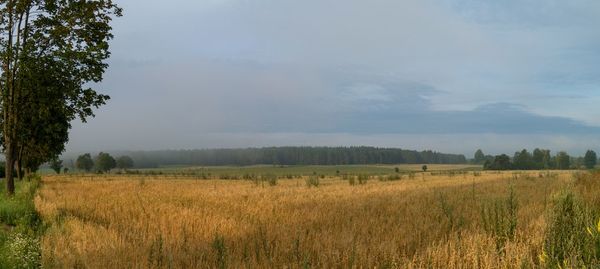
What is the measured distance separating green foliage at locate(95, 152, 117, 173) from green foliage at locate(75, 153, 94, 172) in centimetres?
803

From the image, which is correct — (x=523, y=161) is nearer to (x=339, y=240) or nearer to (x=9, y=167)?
(x=9, y=167)

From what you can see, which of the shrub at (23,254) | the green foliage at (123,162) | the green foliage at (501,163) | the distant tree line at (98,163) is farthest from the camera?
the green foliage at (123,162)

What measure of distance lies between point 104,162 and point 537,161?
13576cm

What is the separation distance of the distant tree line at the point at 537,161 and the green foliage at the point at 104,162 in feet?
360

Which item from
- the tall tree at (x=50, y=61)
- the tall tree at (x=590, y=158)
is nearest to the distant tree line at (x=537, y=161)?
the tall tree at (x=590, y=158)

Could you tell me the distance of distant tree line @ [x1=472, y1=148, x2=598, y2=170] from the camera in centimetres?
12419

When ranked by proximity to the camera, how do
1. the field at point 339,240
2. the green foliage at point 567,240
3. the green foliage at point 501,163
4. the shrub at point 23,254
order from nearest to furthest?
the green foliage at point 567,240 < the field at point 339,240 < the shrub at point 23,254 < the green foliage at point 501,163

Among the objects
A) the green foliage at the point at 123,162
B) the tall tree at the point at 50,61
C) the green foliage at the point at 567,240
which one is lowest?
the green foliage at the point at 123,162

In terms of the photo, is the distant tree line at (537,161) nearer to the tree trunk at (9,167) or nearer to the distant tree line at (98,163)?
the distant tree line at (98,163)

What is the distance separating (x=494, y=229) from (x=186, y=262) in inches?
189

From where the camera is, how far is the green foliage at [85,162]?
14402 cm

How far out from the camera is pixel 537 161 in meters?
148

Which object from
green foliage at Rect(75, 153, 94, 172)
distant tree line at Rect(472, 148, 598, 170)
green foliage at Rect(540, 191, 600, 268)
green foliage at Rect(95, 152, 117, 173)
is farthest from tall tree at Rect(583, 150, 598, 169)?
green foliage at Rect(540, 191, 600, 268)

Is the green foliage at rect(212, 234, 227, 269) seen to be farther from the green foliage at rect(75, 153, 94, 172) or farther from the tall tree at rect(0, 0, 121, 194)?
the green foliage at rect(75, 153, 94, 172)
